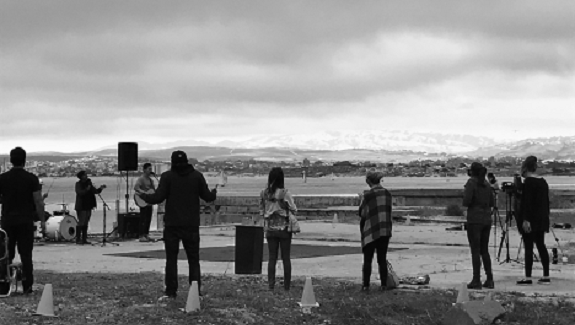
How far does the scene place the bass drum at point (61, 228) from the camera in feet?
86.1

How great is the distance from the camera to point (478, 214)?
568 inches

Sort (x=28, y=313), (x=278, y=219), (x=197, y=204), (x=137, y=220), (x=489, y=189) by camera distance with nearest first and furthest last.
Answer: (x=28, y=313), (x=197, y=204), (x=278, y=219), (x=489, y=189), (x=137, y=220)

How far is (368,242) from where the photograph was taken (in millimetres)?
13758

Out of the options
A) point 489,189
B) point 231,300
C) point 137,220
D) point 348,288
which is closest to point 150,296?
point 231,300

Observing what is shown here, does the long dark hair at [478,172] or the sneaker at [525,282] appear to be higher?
the long dark hair at [478,172]

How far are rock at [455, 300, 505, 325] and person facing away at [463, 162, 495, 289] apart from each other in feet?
7.92

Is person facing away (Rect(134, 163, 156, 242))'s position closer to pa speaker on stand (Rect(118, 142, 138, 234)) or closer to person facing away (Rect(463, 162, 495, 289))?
pa speaker on stand (Rect(118, 142, 138, 234))

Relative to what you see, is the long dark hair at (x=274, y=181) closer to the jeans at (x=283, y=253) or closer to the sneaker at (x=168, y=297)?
the jeans at (x=283, y=253)

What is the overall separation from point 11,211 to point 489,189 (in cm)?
704

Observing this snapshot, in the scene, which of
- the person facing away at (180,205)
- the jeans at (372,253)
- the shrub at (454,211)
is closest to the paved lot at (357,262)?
the jeans at (372,253)

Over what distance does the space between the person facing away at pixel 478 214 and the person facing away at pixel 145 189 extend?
12099mm

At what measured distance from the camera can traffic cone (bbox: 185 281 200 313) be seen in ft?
38.5

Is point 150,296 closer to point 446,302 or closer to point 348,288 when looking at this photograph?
point 348,288

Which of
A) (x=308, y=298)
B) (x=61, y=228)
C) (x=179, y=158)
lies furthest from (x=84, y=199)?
(x=308, y=298)
